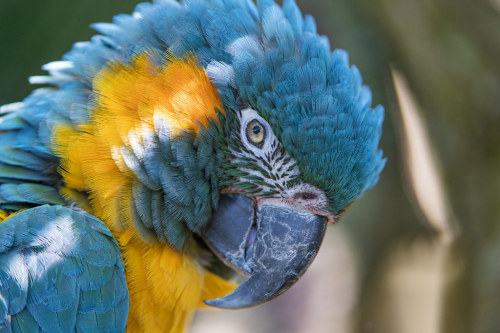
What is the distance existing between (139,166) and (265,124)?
1.48 feet

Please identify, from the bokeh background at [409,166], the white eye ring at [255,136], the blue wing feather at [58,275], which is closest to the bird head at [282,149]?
the white eye ring at [255,136]

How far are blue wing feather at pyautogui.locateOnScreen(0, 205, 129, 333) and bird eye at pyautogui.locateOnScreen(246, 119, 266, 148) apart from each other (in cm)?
59

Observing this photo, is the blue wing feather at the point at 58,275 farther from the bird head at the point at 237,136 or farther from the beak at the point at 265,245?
the beak at the point at 265,245

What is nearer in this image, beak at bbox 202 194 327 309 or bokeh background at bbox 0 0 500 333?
→ beak at bbox 202 194 327 309

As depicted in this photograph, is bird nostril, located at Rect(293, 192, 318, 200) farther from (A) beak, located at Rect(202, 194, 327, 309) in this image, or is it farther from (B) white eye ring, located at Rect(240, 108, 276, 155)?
(B) white eye ring, located at Rect(240, 108, 276, 155)

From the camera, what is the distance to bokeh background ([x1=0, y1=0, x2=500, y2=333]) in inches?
104

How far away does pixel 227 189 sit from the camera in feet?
6.31

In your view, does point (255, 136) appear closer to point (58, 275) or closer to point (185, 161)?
point (185, 161)

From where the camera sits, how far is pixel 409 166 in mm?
3238

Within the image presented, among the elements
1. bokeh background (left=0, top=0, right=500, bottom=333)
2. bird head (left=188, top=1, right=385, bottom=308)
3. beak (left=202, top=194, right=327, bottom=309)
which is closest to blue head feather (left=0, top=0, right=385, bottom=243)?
bird head (left=188, top=1, right=385, bottom=308)

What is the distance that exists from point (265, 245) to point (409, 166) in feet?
5.57

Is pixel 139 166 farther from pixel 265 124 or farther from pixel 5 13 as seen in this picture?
pixel 5 13

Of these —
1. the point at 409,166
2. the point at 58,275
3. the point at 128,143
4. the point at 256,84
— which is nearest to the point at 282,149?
the point at 256,84

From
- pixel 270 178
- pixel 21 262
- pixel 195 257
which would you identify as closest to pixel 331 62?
pixel 270 178
